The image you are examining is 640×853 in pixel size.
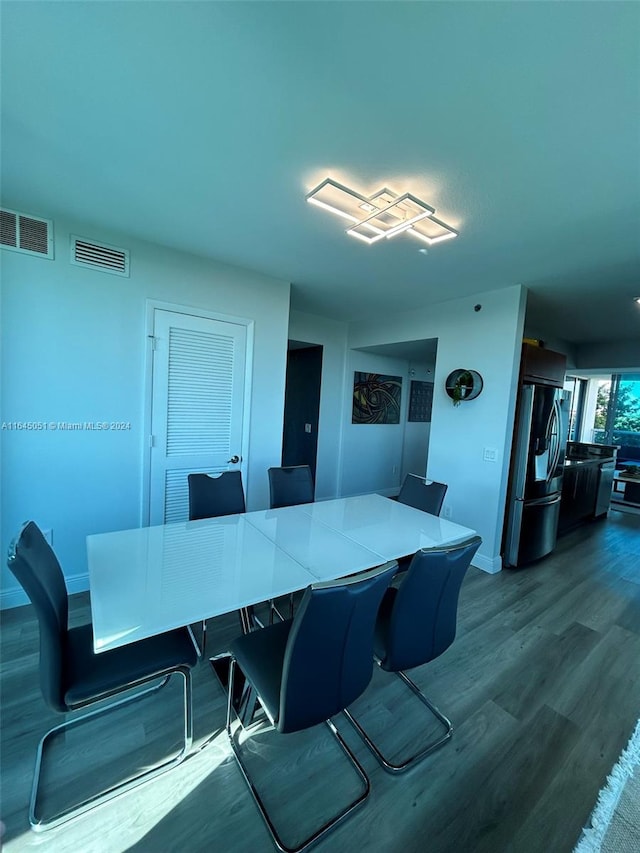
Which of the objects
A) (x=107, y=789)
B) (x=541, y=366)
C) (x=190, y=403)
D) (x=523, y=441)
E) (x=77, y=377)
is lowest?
(x=107, y=789)

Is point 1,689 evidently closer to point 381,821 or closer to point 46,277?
point 381,821

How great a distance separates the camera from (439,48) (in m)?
1.10

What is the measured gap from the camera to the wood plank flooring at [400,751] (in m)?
1.20

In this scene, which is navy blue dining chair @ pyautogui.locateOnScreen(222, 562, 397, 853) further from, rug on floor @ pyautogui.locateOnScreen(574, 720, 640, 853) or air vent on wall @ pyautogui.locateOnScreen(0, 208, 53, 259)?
air vent on wall @ pyautogui.locateOnScreen(0, 208, 53, 259)

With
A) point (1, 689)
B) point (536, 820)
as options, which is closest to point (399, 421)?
point (536, 820)

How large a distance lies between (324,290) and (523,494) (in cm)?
283

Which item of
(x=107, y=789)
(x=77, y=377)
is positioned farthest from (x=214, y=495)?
(x=107, y=789)

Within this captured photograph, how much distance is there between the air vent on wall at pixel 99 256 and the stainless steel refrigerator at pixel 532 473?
3.57m

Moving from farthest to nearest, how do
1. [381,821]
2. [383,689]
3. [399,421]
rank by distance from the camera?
[399,421]
[383,689]
[381,821]

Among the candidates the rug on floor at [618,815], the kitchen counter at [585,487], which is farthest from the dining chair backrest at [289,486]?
the kitchen counter at [585,487]

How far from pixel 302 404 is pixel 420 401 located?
2.21 metres

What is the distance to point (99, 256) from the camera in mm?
2504

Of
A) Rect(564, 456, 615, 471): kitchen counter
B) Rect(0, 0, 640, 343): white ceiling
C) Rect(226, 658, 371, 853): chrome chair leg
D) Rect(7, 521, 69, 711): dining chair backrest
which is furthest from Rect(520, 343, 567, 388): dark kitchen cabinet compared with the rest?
Rect(7, 521, 69, 711): dining chair backrest

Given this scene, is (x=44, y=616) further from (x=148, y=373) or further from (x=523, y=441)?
(x=523, y=441)
